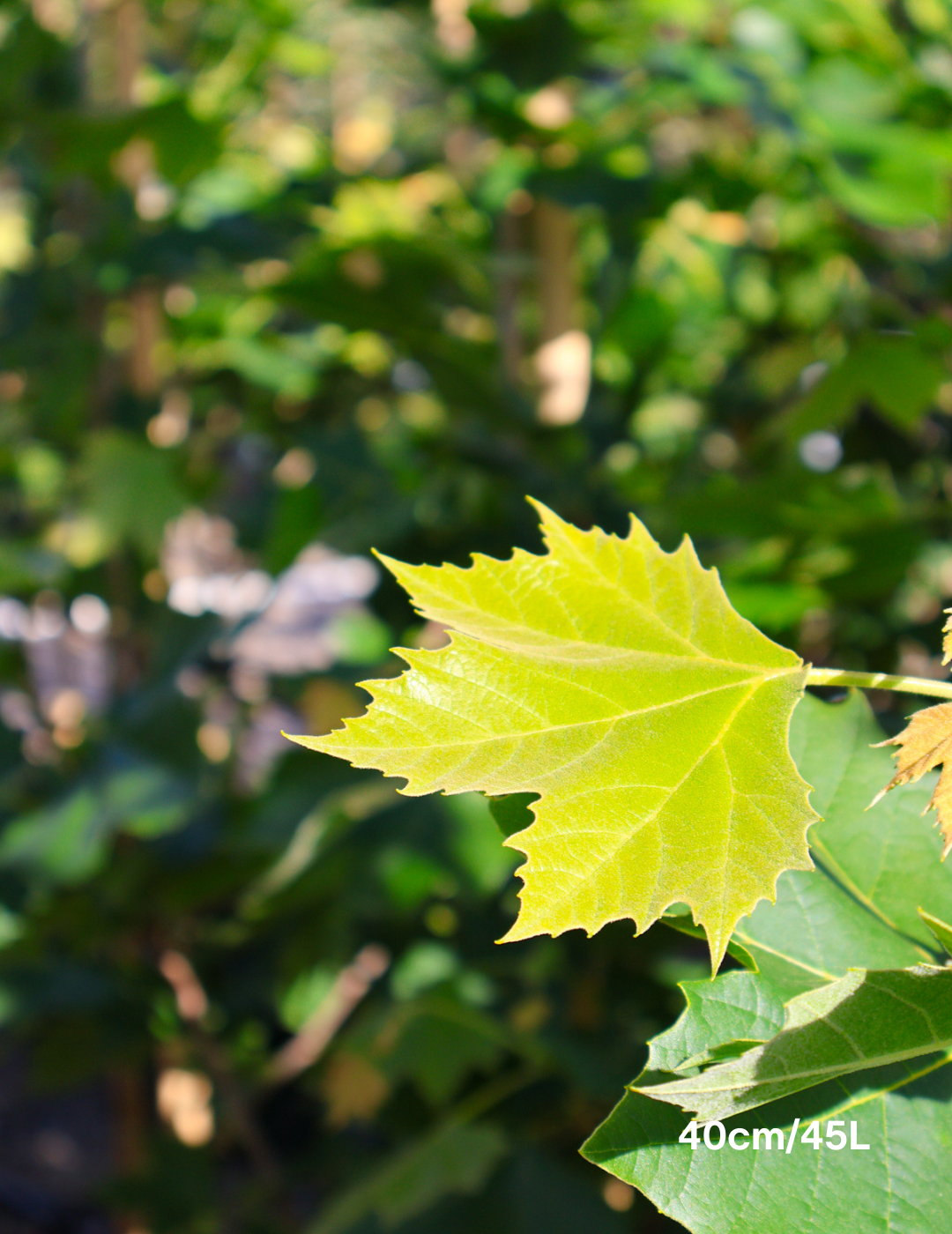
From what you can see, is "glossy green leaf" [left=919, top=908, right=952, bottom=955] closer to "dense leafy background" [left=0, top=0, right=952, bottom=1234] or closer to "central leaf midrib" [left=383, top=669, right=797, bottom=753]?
"central leaf midrib" [left=383, top=669, right=797, bottom=753]

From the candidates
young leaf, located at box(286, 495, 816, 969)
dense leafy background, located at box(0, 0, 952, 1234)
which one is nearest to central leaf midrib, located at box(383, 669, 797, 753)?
young leaf, located at box(286, 495, 816, 969)

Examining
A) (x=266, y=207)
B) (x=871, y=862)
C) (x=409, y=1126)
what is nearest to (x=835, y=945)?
(x=871, y=862)

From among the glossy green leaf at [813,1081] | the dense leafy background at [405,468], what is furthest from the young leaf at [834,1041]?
the dense leafy background at [405,468]

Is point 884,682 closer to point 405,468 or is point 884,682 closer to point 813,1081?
point 813,1081

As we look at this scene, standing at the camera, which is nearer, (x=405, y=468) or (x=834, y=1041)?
(x=834, y=1041)

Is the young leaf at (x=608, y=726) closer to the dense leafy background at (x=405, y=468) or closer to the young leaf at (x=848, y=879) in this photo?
the young leaf at (x=848, y=879)

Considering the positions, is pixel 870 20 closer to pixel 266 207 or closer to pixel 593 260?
pixel 593 260

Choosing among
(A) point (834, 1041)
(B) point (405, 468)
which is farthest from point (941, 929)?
(B) point (405, 468)
